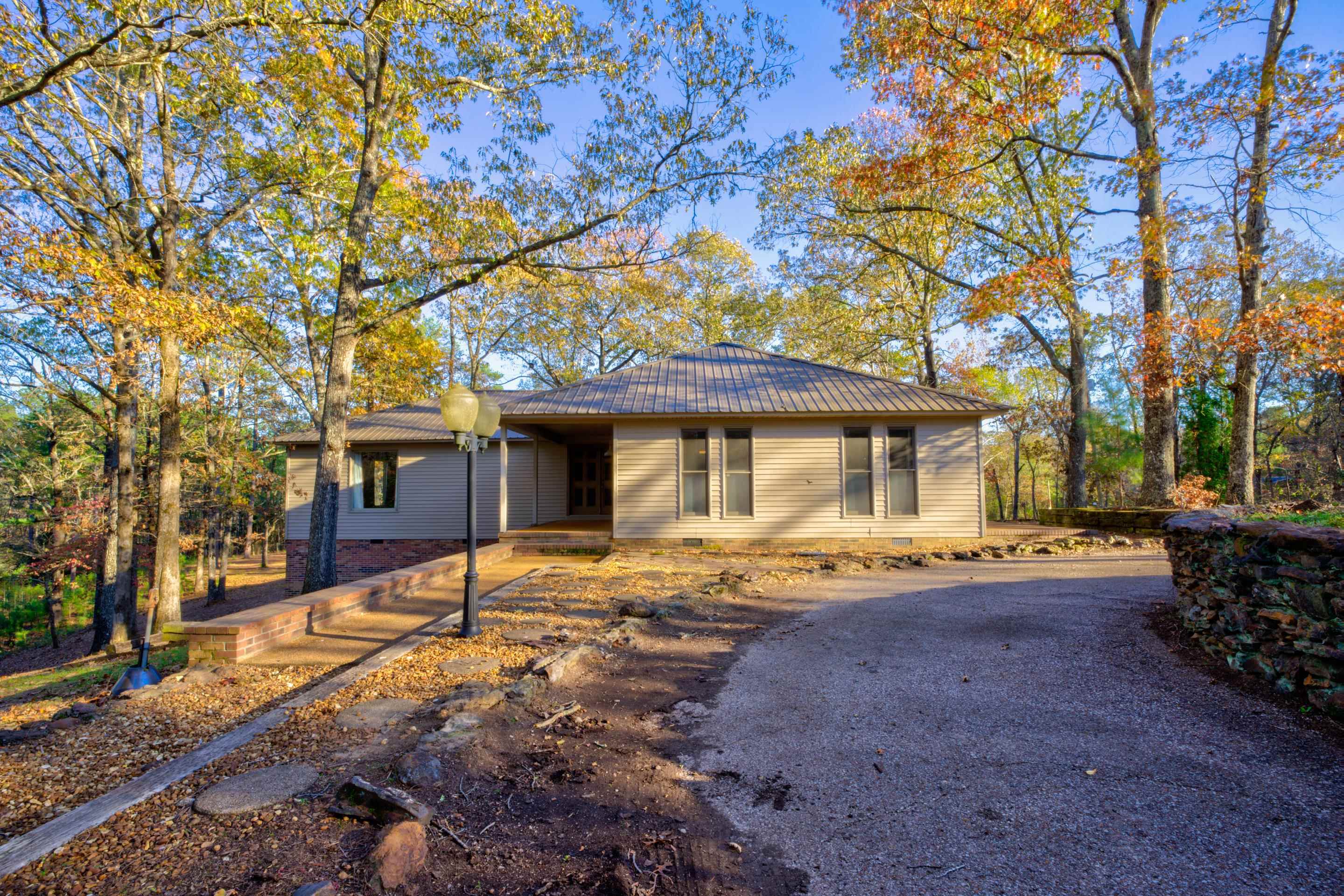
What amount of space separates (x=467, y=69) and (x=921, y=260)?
1455 cm

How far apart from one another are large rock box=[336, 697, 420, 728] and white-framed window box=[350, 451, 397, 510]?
12.9 m

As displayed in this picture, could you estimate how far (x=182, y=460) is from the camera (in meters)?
17.0

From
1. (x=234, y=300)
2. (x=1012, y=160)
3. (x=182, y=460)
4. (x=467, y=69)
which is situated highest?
(x=1012, y=160)

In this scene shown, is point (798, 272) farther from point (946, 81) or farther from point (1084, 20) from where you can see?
point (1084, 20)

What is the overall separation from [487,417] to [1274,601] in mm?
6191

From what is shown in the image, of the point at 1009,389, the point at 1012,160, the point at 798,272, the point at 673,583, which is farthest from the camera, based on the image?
the point at 1009,389

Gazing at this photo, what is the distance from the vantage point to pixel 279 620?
16.6ft

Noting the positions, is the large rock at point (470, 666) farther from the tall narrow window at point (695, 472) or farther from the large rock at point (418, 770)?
the tall narrow window at point (695, 472)

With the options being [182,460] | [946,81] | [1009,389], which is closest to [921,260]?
[946,81]

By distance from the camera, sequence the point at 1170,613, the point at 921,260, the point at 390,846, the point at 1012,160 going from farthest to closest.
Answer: the point at 921,260 < the point at 1012,160 < the point at 1170,613 < the point at 390,846

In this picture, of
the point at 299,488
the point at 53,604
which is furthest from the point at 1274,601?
the point at 53,604

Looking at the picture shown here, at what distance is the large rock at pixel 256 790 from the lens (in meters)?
2.37

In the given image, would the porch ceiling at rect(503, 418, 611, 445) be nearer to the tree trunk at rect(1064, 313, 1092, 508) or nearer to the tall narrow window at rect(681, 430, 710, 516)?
the tall narrow window at rect(681, 430, 710, 516)

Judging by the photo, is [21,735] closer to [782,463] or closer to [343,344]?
[343,344]
